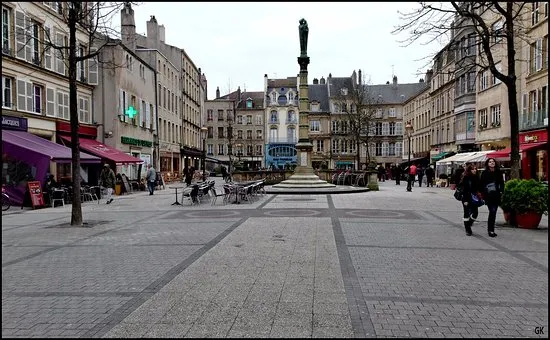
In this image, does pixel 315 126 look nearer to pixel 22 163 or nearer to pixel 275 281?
pixel 22 163

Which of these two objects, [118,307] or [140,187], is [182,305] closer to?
[118,307]

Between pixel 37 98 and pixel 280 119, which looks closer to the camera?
pixel 37 98

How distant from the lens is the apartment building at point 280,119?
81.0 metres

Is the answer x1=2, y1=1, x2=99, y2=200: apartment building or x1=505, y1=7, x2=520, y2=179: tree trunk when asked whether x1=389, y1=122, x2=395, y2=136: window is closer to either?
x1=2, y1=1, x2=99, y2=200: apartment building

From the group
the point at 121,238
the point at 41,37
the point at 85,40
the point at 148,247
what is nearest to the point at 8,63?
the point at 41,37

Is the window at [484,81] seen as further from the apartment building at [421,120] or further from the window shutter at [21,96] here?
the window shutter at [21,96]

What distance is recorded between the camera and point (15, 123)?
20922 mm

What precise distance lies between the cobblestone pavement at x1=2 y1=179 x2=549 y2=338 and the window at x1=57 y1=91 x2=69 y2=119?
52.9 ft

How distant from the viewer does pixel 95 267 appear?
7.21 m

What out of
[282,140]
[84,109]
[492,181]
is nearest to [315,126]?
[282,140]

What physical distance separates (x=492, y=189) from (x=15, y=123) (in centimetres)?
2080

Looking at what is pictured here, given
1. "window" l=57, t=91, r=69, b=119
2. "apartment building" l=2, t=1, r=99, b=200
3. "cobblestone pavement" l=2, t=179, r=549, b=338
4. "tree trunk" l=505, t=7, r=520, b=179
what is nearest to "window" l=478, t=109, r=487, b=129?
"tree trunk" l=505, t=7, r=520, b=179

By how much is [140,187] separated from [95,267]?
2455 centimetres

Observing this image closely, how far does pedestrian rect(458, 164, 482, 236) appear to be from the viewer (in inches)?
398
